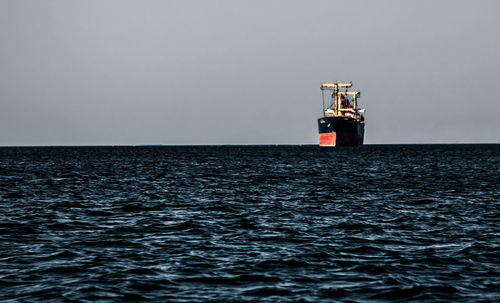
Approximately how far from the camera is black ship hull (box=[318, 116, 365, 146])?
14938cm

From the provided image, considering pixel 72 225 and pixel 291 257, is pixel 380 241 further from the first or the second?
pixel 72 225

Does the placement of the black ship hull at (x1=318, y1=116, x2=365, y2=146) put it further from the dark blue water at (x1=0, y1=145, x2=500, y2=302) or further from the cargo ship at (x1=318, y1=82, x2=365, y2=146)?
the dark blue water at (x1=0, y1=145, x2=500, y2=302)

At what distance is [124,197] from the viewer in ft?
92.8

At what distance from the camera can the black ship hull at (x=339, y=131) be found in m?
149

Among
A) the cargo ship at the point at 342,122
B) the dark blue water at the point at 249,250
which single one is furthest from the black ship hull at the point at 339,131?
the dark blue water at the point at 249,250

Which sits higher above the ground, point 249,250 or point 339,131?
point 339,131

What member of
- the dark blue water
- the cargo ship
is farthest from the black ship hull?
the dark blue water

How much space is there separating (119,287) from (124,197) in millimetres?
18254

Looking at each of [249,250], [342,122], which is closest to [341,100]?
[342,122]

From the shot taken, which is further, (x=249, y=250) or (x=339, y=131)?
(x=339, y=131)

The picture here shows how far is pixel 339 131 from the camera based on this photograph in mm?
149375

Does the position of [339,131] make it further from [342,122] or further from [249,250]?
[249,250]

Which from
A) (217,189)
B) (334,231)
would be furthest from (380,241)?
(217,189)

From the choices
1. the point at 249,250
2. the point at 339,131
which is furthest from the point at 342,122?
the point at 249,250
